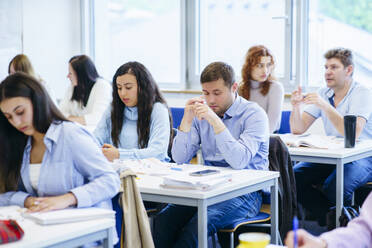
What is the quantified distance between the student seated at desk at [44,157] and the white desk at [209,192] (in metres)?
0.29

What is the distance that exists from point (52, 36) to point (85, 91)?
73.4 inches

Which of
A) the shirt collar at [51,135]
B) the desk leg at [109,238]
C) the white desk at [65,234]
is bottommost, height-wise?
the desk leg at [109,238]

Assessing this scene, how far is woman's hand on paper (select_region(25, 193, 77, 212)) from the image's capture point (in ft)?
6.49

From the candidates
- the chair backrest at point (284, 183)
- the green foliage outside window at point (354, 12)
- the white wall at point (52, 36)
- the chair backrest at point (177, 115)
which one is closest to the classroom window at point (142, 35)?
the white wall at point (52, 36)

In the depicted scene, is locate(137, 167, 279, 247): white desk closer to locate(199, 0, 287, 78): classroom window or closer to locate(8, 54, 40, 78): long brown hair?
locate(199, 0, 287, 78): classroom window

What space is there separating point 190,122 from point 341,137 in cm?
151

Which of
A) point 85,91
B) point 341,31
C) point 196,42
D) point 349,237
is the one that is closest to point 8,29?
point 85,91

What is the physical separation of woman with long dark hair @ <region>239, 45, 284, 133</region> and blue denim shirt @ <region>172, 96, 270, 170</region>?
1.42 metres

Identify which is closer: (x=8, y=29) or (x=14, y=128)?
(x=14, y=128)

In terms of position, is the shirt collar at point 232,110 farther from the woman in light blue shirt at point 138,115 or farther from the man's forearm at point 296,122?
the man's forearm at point 296,122

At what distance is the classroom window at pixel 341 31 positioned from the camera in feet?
16.4

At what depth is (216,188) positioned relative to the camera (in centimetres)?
236

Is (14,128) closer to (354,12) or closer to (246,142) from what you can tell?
(246,142)

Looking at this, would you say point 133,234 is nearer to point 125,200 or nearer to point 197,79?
point 125,200
